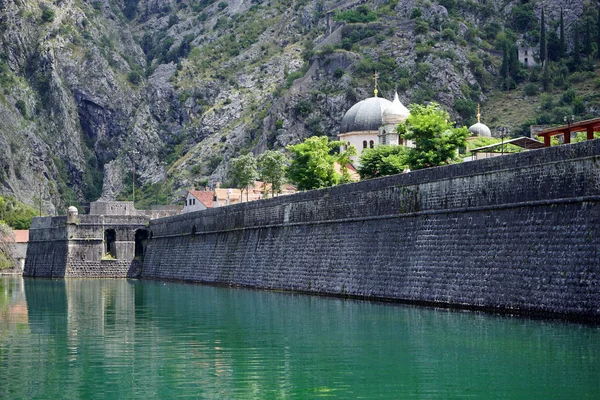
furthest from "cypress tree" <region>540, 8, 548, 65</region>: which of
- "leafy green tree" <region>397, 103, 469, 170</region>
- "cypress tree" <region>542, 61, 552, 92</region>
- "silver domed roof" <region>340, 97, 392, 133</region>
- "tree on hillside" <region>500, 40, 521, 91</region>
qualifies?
"leafy green tree" <region>397, 103, 469, 170</region>

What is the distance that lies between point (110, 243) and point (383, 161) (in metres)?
27.0

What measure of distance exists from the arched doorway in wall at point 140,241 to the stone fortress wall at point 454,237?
2551 cm

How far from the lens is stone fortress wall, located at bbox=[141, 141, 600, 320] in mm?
28375

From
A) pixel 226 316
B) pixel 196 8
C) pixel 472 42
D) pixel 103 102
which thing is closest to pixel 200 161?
pixel 103 102

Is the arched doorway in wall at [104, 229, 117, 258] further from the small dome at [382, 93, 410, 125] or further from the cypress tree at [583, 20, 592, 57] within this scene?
the cypress tree at [583, 20, 592, 57]

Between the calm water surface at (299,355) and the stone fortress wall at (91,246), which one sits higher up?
the stone fortress wall at (91,246)

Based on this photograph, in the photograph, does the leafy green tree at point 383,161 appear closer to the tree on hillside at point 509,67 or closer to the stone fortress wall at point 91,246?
the stone fortress wall at point 91,246

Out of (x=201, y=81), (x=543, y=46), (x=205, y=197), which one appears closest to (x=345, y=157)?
(x=205, y=197)

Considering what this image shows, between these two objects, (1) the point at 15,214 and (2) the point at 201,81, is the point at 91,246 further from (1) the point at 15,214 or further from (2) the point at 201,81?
(2) the point at 201,81

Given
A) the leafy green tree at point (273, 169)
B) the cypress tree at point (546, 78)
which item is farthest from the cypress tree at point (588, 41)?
the leafy green tree at point (273, 169)

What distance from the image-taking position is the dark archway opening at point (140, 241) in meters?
79.9

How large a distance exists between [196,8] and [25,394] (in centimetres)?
17148

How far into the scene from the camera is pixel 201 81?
15500 cm

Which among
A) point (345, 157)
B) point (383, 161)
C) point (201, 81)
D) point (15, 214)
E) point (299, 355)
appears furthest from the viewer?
point (201, 81)
